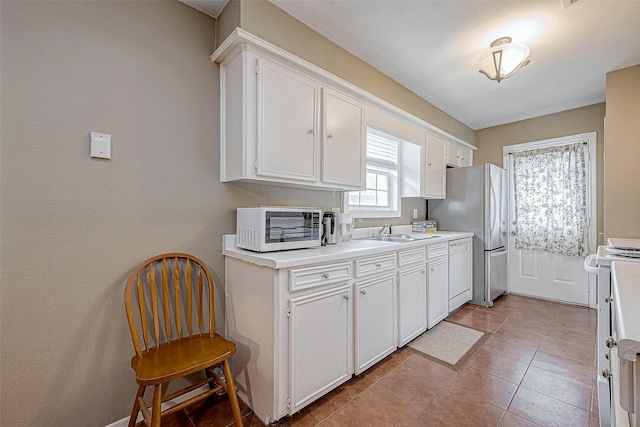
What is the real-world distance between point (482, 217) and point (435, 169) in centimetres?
82

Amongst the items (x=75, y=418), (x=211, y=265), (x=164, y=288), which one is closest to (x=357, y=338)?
(x=211, y=265)

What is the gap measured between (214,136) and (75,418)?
1704 millimetres

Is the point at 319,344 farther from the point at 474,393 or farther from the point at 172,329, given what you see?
the point at 474,393

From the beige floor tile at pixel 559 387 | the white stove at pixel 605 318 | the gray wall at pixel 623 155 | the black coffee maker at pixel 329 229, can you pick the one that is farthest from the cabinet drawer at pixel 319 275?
the gray wall at pixel 623 155

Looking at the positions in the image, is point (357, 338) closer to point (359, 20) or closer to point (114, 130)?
point (114, 130)

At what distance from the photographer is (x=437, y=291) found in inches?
108

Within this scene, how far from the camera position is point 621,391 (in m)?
0.55

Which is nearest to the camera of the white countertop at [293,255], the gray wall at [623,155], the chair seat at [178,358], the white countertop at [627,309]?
the white countertop at [627,309]

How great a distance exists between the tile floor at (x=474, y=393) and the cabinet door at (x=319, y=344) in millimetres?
136

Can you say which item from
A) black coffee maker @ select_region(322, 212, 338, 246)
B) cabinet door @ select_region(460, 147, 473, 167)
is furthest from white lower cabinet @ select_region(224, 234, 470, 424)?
cabinet door @ select_region(460, 147, 473, 167)

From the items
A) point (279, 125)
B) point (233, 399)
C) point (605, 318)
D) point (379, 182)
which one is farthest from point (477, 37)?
point (233, 399)

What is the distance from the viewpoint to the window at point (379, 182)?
290cm

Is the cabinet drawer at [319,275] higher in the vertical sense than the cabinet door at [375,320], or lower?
higher

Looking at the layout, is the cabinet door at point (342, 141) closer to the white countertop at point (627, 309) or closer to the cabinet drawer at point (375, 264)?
the cabinet drawer at point (375, 264)
